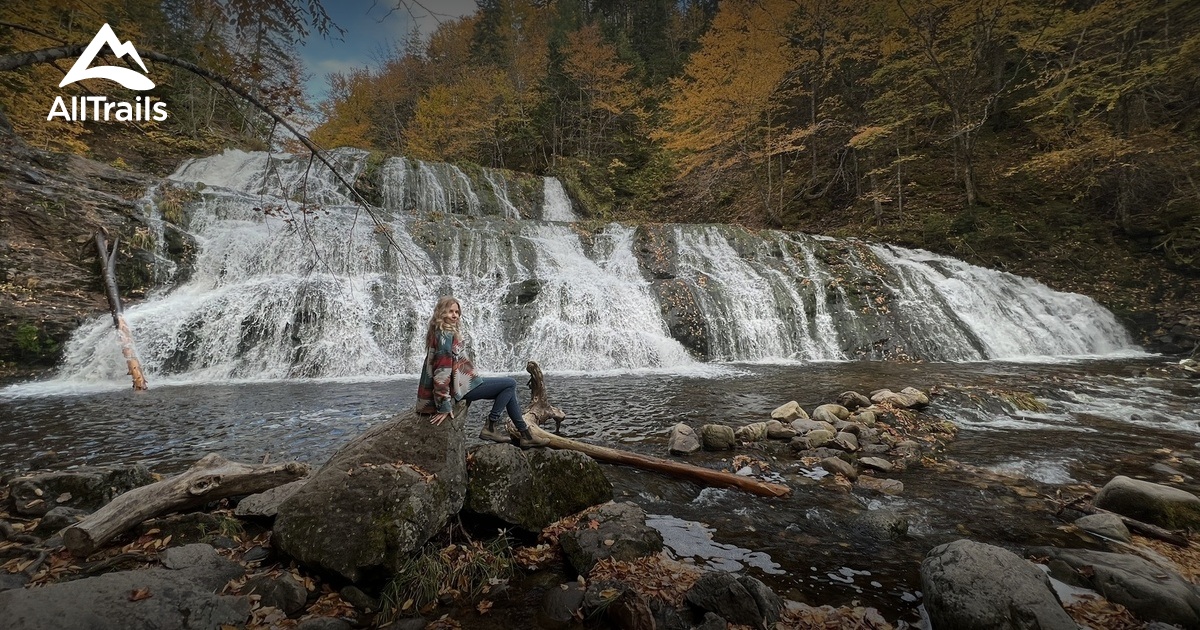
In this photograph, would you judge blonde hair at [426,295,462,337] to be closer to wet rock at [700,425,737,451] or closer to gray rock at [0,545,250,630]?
gray rock at [0,545,250,630]

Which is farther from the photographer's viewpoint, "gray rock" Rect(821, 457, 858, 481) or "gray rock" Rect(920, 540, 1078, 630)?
"gray rock" Rect(821, 457, 858, 481)

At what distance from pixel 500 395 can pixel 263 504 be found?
2.20m

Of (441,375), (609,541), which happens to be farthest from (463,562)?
(441,375)

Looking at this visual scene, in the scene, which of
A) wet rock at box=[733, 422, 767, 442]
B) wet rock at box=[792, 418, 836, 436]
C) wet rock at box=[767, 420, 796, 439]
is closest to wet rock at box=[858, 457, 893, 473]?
wet rock at box=[792, 418, 836, 436]

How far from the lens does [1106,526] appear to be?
153 inches

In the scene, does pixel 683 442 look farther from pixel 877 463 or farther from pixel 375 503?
pixel 375 503

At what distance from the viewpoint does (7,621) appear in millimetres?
2064

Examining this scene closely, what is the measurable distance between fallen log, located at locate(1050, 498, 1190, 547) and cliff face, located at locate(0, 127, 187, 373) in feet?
58.6

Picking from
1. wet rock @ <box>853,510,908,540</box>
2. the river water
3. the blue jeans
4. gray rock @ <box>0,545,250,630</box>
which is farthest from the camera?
the blue jeans

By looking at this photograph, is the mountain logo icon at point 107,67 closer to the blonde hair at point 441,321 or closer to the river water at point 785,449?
the blonde hair at point 441,321

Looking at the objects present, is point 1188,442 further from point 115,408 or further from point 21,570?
point 115,408

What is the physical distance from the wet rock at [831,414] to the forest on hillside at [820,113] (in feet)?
22.6

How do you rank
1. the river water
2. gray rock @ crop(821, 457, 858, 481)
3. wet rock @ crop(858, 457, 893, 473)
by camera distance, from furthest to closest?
1. wet rock @ crop(858, 457, 893, 473)
2. gray rock @ crop(821, 457, 858, 481)
3. the river water

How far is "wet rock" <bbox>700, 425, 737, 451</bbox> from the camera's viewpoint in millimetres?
6184
